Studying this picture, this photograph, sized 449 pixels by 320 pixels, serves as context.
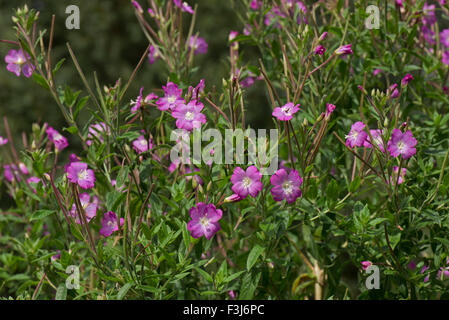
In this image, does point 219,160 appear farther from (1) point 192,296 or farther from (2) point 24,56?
(2) point 24,56

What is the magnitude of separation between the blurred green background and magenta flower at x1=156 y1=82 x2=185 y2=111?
8.79ft

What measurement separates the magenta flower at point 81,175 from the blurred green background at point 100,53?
2719mm

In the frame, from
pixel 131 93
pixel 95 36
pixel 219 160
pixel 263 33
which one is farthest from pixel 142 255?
pixel 95 36

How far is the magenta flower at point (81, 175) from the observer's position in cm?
131

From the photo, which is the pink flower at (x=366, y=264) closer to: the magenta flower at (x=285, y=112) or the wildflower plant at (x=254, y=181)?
the wildflower plant at (x=254, y=181)

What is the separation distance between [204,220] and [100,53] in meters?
3.36

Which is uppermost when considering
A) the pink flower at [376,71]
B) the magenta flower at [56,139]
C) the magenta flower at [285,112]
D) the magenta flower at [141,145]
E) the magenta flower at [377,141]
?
the magenta flower at [285,112]

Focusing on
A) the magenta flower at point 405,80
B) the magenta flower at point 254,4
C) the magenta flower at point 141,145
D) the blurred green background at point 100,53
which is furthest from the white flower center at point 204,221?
the blurred green background at point 100,53

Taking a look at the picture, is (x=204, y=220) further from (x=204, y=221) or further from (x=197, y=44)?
(x=197, y=44)

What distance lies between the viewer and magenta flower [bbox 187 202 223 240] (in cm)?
121

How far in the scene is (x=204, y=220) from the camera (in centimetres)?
122

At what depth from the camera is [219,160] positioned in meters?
1.33

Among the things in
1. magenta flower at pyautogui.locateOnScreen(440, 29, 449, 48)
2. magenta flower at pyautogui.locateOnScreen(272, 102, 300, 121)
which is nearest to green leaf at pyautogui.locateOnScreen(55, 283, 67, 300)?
magenta flower at pyautogui.locateOnScreen(272, 102, 300, 121)
